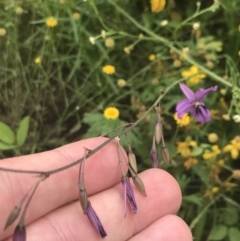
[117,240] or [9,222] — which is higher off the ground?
[9,222]

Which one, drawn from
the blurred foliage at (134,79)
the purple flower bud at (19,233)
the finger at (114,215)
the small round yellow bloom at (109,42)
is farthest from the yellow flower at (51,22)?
the purple flower bud at (19,233)

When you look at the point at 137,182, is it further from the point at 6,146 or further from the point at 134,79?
the point at 134,79

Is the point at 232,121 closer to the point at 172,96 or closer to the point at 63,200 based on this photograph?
the point at 172,96

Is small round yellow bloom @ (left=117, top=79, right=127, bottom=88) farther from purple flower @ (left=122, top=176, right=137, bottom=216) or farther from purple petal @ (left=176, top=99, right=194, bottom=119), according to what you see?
purple flower @ (left=122, top=176, right=137, bottom=216)

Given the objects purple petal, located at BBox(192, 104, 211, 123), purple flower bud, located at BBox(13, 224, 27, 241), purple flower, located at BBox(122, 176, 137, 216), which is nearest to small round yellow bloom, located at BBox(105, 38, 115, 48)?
purple petal, located at BBox(192, 104, 211, 123)

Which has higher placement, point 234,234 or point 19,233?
point 19,233

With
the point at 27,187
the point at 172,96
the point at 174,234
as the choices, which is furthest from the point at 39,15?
the point at 174,234

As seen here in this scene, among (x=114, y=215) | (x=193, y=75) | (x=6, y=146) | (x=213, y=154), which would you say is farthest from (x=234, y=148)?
(x=6, y=146)
